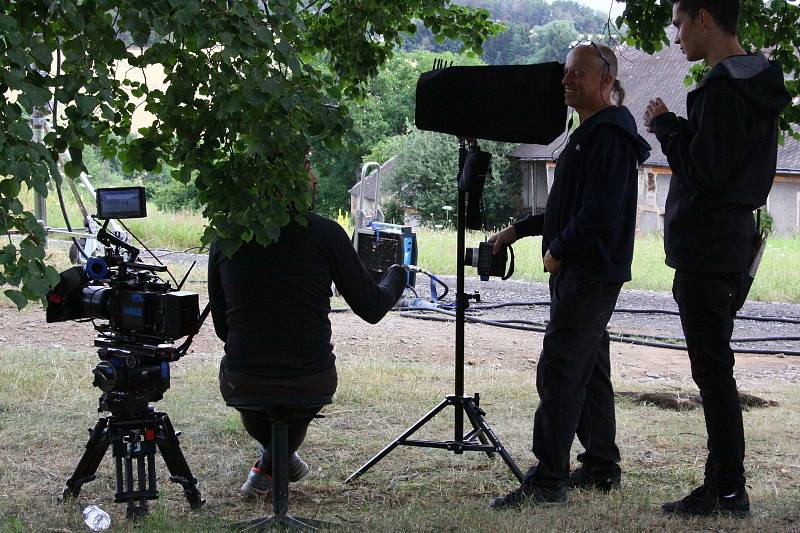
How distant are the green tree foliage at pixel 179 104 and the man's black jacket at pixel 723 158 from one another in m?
1.33

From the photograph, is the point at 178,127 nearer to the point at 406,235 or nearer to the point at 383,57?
the point at 383,57

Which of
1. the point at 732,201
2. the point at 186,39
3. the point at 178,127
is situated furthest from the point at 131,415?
the point at 732,201

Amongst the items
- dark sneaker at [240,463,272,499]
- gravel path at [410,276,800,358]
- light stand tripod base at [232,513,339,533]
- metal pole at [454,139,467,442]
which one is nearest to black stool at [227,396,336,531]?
light stand tripod base at [232,513,339,533]

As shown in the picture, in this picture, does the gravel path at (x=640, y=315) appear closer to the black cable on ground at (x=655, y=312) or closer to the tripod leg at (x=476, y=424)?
the black cable on ground at (x=655, y=312)

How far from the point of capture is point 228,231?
147 inches

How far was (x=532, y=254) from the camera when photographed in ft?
67.3

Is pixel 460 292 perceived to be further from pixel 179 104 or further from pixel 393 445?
pixel 179 104

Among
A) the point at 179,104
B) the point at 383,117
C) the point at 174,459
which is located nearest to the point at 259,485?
the point at 174,459

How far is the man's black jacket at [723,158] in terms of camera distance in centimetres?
399

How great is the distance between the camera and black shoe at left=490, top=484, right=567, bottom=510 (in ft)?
14.3

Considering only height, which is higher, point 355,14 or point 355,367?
point 355,14

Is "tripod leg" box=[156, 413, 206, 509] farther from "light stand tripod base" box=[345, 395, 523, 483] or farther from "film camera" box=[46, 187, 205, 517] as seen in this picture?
"light stand tripod base" box=[345, 395, 523, 483]

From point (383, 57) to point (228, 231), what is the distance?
2.56 meters

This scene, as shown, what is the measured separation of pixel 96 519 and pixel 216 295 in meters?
0.99
